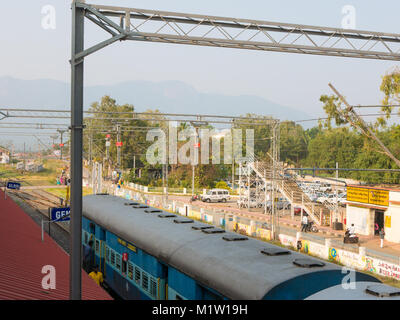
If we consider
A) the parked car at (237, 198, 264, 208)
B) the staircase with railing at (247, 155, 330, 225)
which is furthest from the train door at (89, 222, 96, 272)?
the parked car at (237, 198, 264, 208)

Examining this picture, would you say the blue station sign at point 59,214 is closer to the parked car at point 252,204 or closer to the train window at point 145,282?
the train window at point 145,282

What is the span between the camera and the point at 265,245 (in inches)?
355

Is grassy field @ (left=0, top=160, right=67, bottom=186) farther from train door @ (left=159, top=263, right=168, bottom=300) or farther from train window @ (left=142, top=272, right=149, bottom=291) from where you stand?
train door @ (left=159, top=263, right=168, bottom=300)

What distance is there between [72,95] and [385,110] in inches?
1283

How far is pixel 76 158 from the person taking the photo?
6.38 m

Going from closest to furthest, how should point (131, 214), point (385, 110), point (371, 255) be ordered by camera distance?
point (131, 214) → point (371, 255) → point (385, 110)

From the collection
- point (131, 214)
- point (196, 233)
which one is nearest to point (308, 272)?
point (196, 233)

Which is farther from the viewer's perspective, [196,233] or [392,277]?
[392,277]

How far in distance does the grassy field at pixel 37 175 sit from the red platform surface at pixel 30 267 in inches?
2225

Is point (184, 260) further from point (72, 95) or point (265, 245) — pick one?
point (72, 95)

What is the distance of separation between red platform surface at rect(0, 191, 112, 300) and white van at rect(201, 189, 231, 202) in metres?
36.2

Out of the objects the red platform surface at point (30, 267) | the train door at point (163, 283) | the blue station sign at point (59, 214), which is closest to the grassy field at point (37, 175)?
the blue station sign at point (59, 214)

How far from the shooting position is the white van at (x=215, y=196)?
50.7 m

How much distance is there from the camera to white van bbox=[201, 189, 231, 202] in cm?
5066
